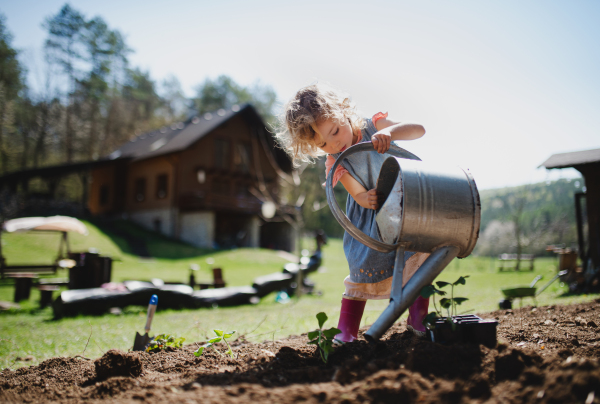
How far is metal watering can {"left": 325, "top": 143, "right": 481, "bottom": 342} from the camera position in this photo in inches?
66.6

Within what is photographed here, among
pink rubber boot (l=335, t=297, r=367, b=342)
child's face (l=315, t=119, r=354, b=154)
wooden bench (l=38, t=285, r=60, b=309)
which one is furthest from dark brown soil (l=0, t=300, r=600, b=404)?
wooden bench (l=38, t=285, r=60, b=309)

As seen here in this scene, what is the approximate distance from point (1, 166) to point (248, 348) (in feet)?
106

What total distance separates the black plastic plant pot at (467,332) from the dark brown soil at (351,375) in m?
0.06

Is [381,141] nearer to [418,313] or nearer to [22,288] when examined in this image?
[418,313]

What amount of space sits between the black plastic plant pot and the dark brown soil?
64 millimetres

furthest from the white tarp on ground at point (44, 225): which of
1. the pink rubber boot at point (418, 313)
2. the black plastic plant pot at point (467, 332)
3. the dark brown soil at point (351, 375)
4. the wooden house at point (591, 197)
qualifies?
the wooden house at point (591, 197)

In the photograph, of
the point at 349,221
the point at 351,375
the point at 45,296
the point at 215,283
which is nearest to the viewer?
the point at 351,375

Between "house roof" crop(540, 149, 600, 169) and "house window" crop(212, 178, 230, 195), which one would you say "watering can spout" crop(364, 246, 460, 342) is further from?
"house window" crop(212, 178, 230, 195)

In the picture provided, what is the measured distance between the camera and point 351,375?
1.40 metres

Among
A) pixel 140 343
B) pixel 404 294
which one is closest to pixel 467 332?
pixel 404 294

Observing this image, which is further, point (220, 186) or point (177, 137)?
point (177, 137)

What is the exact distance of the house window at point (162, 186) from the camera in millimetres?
22094

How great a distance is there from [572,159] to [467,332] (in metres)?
8.07

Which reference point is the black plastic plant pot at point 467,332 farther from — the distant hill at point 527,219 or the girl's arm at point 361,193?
the distant hill at point 527,219
